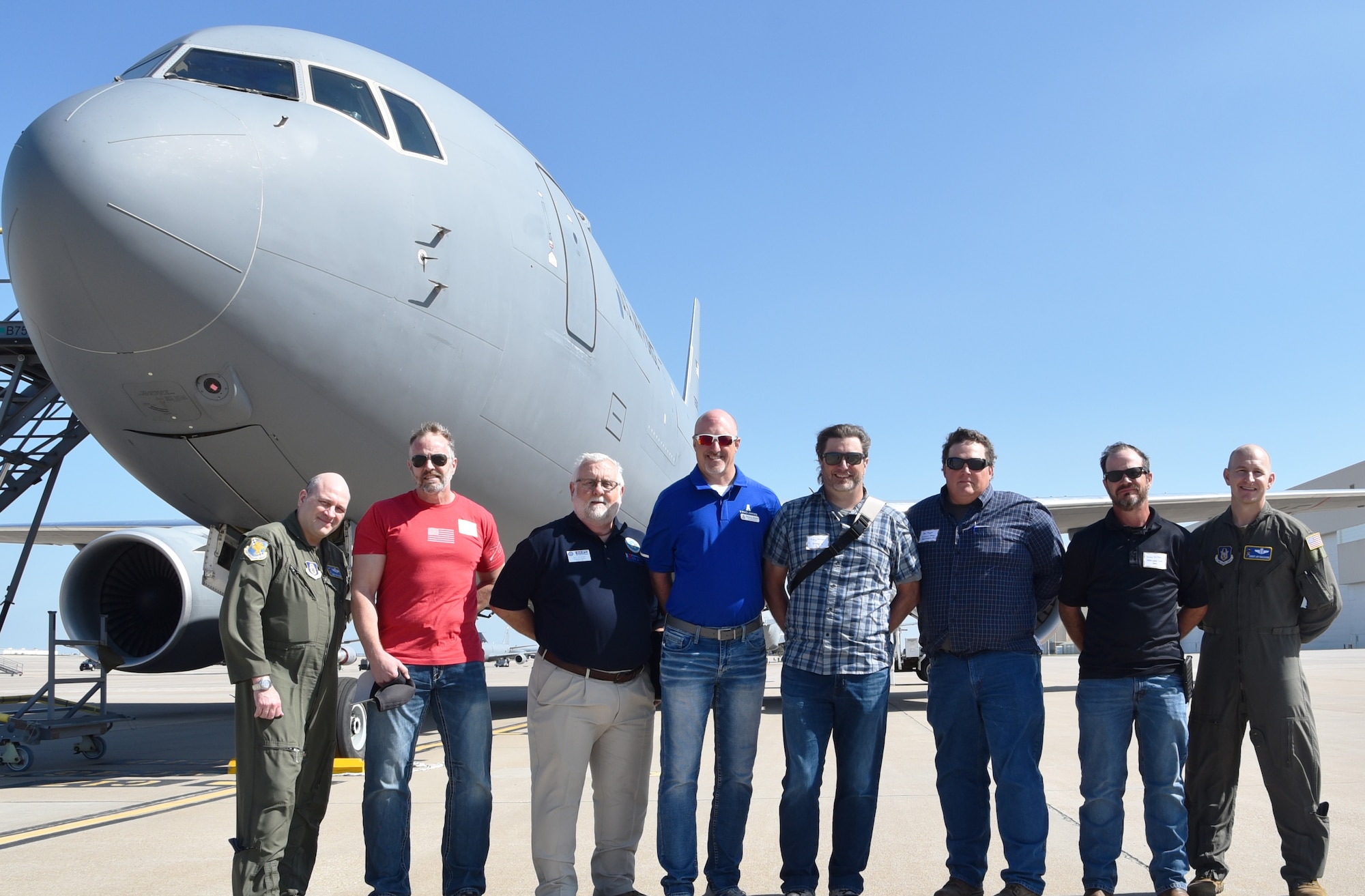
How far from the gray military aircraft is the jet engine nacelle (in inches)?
106

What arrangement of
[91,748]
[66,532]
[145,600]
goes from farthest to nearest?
1. [66,532]
2. [145,600]
3. [91,748]

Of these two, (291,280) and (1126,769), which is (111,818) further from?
(1126,769)

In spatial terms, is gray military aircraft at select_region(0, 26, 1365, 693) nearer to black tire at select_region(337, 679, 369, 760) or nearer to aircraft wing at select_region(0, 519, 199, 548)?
black tire at select_region(337, 679, 369, 760)

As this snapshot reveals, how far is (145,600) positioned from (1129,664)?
27.6 feet

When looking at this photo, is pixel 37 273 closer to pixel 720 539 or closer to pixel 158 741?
pixel 720 539

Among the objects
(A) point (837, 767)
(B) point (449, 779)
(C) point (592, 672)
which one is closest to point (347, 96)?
(C) point (592, 672)

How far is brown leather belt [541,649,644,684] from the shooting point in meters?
3.75

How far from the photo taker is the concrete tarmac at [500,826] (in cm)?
402

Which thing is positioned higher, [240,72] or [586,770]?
[240,72]

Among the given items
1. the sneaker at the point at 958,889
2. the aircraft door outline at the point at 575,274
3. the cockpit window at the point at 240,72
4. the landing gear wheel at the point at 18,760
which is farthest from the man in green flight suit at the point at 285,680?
the landing gear wheel at the point at 18,760

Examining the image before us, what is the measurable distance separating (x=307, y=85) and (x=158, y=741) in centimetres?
792

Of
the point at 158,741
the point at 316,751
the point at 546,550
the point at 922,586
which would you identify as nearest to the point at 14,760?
the point at 158,741

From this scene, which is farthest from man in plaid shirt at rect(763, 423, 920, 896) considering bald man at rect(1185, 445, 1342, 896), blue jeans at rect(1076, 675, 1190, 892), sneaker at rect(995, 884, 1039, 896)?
bald man at rect(1185, 445, 1342, 896)

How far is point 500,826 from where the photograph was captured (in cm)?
512
